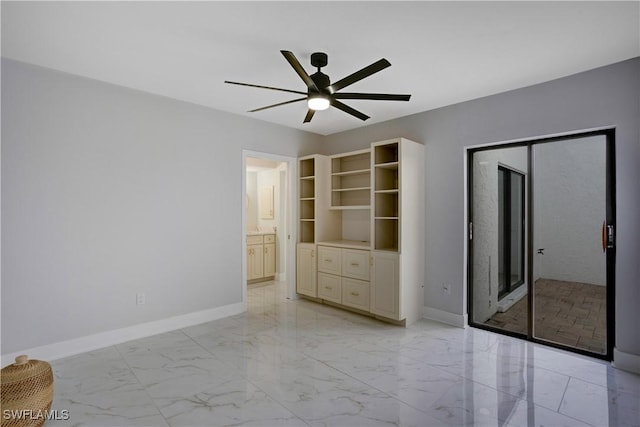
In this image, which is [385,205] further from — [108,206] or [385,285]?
[108,206]

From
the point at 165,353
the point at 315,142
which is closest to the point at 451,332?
the point at 165,353

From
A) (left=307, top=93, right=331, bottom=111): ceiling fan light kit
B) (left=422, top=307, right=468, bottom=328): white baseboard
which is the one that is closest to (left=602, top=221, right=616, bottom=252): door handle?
(left=422, top=307, right=468, bottom=328): white baseboard

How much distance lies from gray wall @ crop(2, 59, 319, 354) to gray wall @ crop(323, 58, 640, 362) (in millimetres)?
2244

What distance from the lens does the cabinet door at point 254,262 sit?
19.2ft

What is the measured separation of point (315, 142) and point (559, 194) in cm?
339

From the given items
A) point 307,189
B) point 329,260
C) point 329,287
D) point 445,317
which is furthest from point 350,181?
point 445,317

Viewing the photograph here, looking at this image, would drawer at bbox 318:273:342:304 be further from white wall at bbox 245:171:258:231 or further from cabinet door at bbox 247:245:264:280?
white wall at bbox 245:171:258:231

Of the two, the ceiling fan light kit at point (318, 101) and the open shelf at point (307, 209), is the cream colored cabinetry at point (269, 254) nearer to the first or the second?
the open shelf at point (307, 209)

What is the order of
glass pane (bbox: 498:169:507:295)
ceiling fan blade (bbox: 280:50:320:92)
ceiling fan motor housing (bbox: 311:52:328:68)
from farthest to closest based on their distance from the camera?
glass pane (bbox: 498:169:507:295)
ceiling fan motor housing (bbox: 311:52:328:68)
ceiling fan blade (bbox: 280:50:320:92)

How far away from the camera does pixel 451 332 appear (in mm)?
3672

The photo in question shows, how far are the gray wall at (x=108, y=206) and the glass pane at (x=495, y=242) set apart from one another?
2.97 metres

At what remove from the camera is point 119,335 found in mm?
3350

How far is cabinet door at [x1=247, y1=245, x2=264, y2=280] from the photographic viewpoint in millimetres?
5863

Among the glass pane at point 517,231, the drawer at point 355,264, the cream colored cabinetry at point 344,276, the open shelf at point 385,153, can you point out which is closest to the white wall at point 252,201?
the cream colored cabinetry at point 344,276
